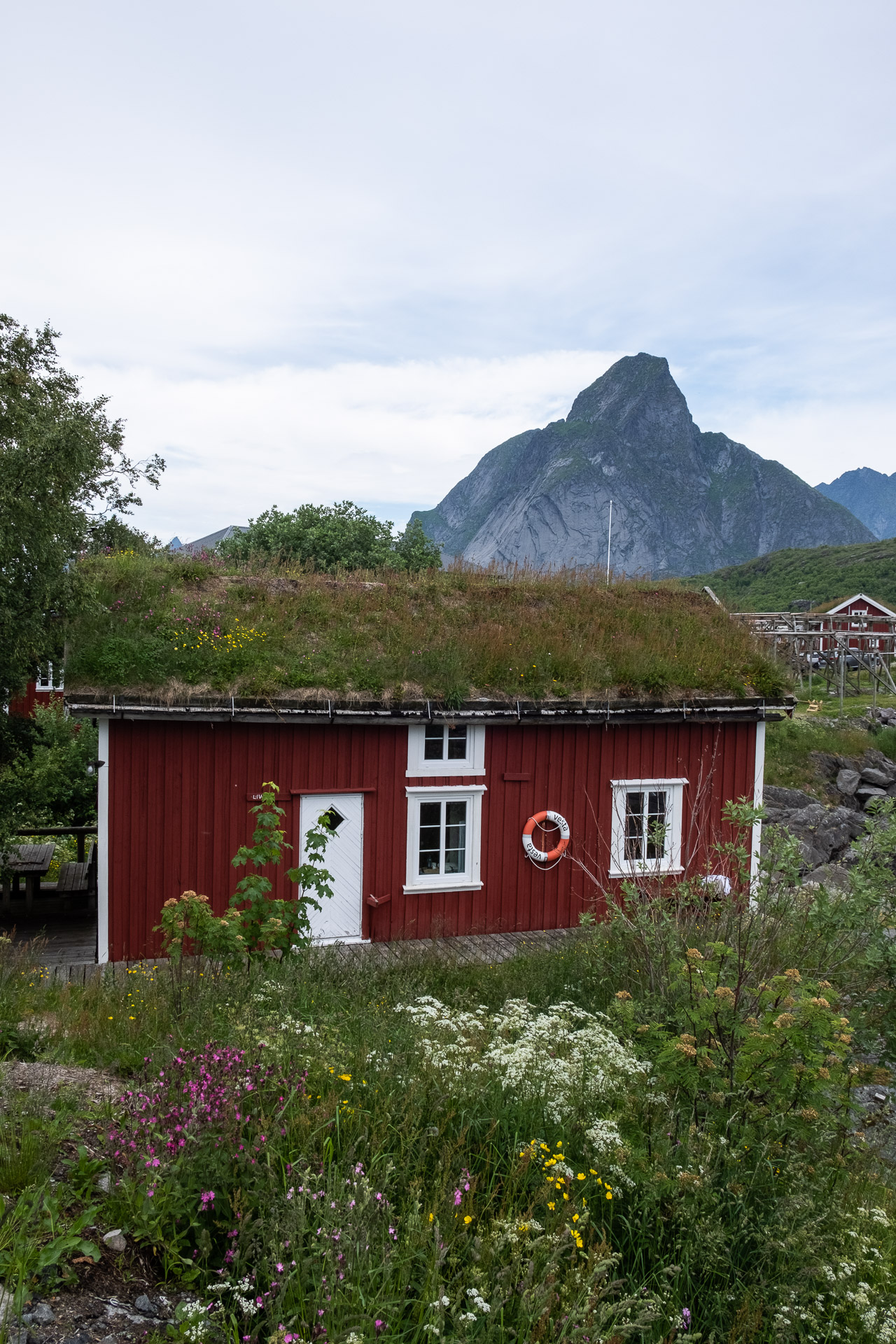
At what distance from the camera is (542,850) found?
11977mm

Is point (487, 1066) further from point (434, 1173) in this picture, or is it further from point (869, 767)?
point (869, 767)

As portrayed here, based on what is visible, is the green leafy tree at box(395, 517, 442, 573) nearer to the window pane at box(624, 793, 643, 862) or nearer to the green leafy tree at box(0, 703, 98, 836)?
the green leafy tree at box(0, 703, 98, 836)

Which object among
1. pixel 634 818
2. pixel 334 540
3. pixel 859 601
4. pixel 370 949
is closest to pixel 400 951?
pixel 370 949

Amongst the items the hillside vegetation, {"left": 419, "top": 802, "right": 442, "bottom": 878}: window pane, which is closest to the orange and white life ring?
{"left": 419, "top": 802, "right": 442, "bottom": 878}: window pane

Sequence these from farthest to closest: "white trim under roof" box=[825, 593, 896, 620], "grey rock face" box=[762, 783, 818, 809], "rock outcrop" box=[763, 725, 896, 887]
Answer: "white trim under roof" box=[825, 593, 896, 620], "grey rock face" box=[762, 783, 818, 809], "rock outcrop" box=[763, 725, 896, 887]

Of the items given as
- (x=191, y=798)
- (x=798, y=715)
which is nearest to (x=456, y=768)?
(x=191, y=798)

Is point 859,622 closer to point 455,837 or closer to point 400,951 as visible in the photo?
point 455,837

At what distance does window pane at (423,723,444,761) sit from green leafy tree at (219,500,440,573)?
1712 cm

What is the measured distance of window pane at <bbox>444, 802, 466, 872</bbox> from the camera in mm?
11625

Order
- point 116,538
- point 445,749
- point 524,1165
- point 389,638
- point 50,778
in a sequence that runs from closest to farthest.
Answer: point 524,1165 → point 445,749 → point 389,638 → point 50,778 → point 116,538

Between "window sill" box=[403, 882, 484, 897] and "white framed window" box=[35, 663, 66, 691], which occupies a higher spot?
"white framed window" box=[35, 663, 66, 691]

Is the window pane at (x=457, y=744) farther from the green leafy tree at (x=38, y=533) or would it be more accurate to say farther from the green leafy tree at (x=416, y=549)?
the green leafy tree at (x=416, y=549)

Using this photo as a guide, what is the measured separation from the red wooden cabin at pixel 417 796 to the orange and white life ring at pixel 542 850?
0.12m

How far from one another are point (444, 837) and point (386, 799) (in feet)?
3.43
